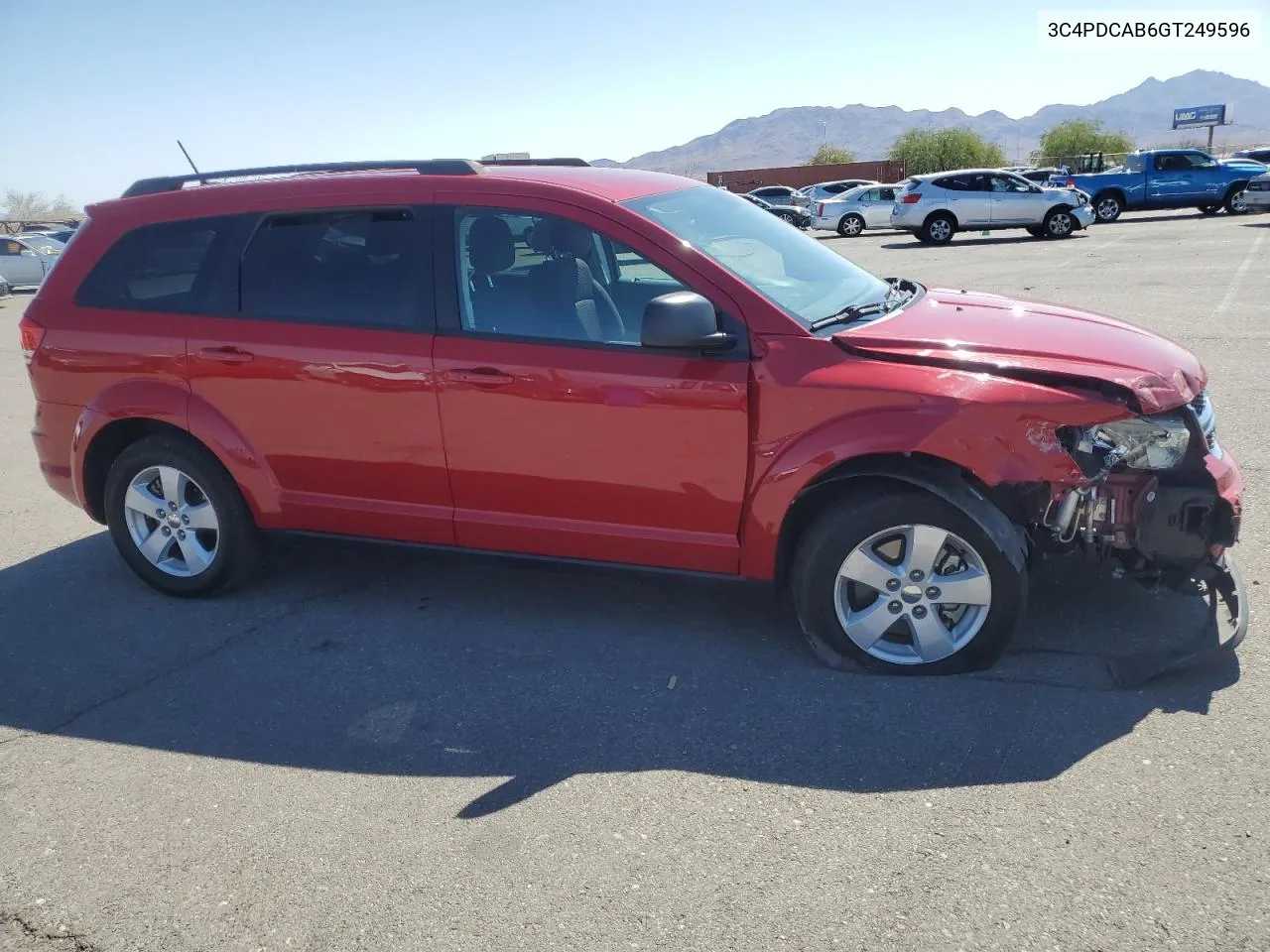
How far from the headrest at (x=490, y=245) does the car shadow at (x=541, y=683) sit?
4.17 feet

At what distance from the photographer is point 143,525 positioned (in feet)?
17.4

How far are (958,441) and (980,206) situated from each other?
2421 cm

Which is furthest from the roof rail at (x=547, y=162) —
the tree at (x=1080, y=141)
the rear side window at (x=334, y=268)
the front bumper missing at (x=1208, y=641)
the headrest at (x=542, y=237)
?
the tree at (x=1080, y=141)

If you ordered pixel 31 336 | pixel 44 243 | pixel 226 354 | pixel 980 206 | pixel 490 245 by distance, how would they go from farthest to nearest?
pixel 980 206
pixel 44 243
pixel 31 336
pixel 226 354
pixel 490 245

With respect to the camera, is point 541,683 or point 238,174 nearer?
point 541,683

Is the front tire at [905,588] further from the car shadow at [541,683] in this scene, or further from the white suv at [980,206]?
the white suv at [980,206]

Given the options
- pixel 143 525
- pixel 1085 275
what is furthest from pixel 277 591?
pixel 1085 275

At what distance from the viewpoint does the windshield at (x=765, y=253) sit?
4.37 meters

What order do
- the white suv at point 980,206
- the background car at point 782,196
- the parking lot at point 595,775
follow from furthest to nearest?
the background car at point 782,196 < the white suv at point 980,206 < the parking lot at point 595,775

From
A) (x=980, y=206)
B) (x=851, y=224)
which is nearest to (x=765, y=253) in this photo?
(x=980, y=206)

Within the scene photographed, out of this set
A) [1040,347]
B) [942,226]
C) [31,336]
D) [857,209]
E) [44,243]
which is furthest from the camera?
[857,209]

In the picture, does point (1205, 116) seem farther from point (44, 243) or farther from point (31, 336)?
point (31, 336)

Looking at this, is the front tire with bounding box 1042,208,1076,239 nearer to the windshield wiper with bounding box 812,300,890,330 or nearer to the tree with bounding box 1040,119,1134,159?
the windshield wiper with bounding box 812,300,890,330

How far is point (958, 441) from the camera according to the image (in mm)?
3834
